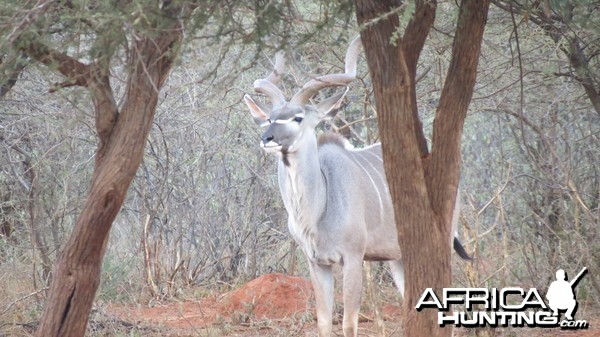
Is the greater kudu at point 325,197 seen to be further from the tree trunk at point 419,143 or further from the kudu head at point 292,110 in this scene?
the tree trunk at point 419,143

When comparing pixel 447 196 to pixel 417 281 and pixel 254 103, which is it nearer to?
pixel 417 281

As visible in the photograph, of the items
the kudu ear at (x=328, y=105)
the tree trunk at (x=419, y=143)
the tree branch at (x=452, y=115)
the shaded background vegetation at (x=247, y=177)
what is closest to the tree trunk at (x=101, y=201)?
the tree trunk at (x=419, y=143)

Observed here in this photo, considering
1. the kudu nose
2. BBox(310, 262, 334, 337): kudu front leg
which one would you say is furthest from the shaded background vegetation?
BBox(310, 262, 334, 337): kudu front leg

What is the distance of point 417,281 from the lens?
5.40m

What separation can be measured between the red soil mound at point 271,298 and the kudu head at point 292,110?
5.74ft

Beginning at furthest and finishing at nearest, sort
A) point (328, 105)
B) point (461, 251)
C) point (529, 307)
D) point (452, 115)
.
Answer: point (461, 251), point (328, 105), point (529, 307), point (452, 115)

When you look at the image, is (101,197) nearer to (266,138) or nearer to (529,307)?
(266,138)

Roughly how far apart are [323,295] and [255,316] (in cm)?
158

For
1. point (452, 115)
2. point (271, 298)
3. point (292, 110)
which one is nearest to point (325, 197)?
point (292, 110)

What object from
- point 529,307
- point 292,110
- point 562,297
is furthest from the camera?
point 292,110

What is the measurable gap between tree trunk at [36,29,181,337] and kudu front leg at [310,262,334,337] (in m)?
2.21

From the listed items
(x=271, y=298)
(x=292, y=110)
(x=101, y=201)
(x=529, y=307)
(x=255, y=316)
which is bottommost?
(x=101, y=201)

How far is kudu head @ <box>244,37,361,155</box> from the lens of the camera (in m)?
7.11

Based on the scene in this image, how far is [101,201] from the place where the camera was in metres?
5.32
